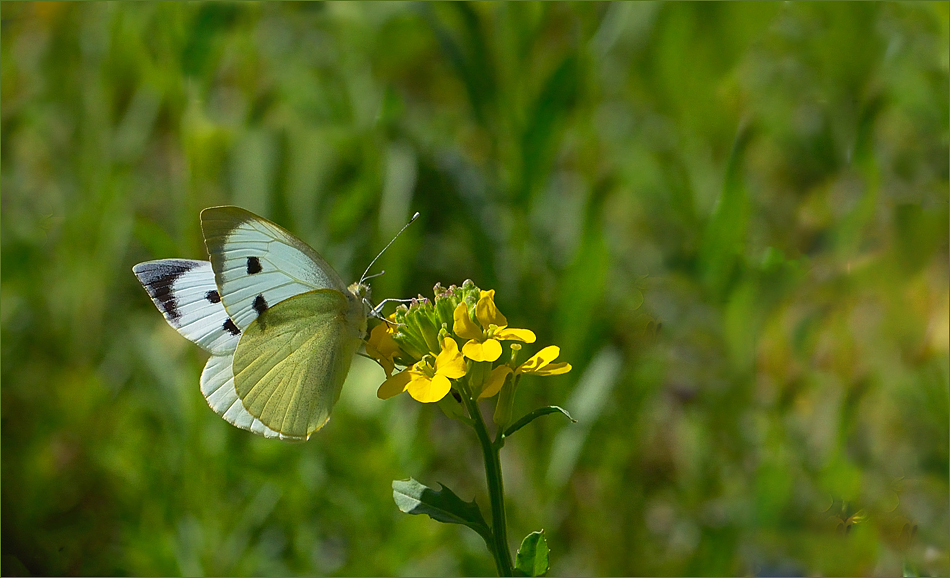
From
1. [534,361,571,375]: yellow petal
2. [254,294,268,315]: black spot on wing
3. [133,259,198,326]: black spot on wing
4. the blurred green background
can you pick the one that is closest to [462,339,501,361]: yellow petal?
[534,361,571,375]: yellow petal

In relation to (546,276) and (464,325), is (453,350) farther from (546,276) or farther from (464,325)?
(546,276)

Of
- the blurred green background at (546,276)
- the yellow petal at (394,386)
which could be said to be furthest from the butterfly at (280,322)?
the blurred green background at (546,276)

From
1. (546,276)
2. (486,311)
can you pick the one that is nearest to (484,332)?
(486,311)

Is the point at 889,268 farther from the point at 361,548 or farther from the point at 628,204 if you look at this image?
the point at 361,548

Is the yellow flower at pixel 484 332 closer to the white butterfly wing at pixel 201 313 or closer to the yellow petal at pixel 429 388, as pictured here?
the yellow petal at pixel 429 388

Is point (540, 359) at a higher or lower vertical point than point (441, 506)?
higher

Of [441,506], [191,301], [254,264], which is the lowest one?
[441,506]

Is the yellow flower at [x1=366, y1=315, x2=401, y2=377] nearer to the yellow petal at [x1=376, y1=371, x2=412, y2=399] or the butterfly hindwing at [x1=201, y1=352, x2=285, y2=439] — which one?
the yellow petal at [x1=376, y1=371, x2=412, y2=399]
